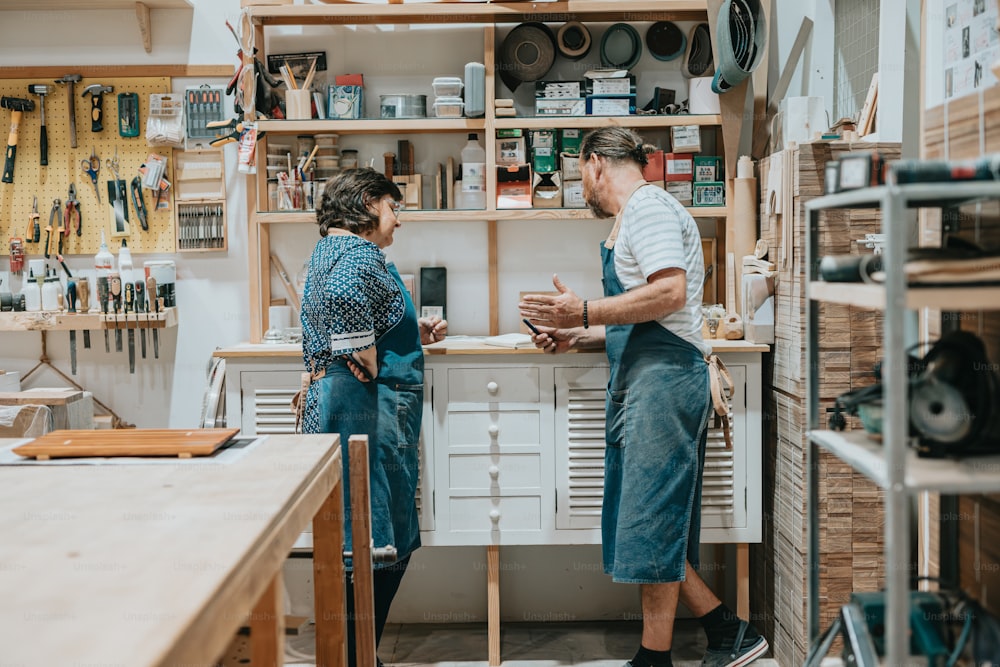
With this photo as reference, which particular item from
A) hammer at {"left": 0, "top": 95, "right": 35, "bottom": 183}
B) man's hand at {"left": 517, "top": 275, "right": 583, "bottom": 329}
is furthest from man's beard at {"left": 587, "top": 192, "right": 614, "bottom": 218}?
hammer at {"left": 0, "top": 95, "right": 35, "bottom": 183}

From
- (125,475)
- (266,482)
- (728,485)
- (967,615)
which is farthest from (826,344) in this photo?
(125,475)

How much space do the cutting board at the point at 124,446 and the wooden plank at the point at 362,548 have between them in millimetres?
301

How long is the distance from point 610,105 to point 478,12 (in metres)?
0.64

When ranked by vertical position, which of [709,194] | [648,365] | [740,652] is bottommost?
[740,652]

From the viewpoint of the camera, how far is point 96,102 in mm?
3811

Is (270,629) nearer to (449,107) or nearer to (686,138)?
(449,107)

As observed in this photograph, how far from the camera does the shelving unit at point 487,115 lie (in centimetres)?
353

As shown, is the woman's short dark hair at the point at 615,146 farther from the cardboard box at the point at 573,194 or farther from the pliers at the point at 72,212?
the pliers at the point at 72,212

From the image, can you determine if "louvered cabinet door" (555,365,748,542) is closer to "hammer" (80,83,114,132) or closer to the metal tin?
the metal tin

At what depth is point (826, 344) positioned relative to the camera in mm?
2891

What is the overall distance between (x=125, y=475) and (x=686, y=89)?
2839 mm

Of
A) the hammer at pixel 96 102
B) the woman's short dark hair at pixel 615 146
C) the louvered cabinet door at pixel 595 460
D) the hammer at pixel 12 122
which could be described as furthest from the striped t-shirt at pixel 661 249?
the hammer at pixel 12 122

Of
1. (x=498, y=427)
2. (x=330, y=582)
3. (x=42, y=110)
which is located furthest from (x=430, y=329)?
(x=42, y=110)

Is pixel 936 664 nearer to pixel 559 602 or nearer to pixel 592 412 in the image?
pixel 592 412
